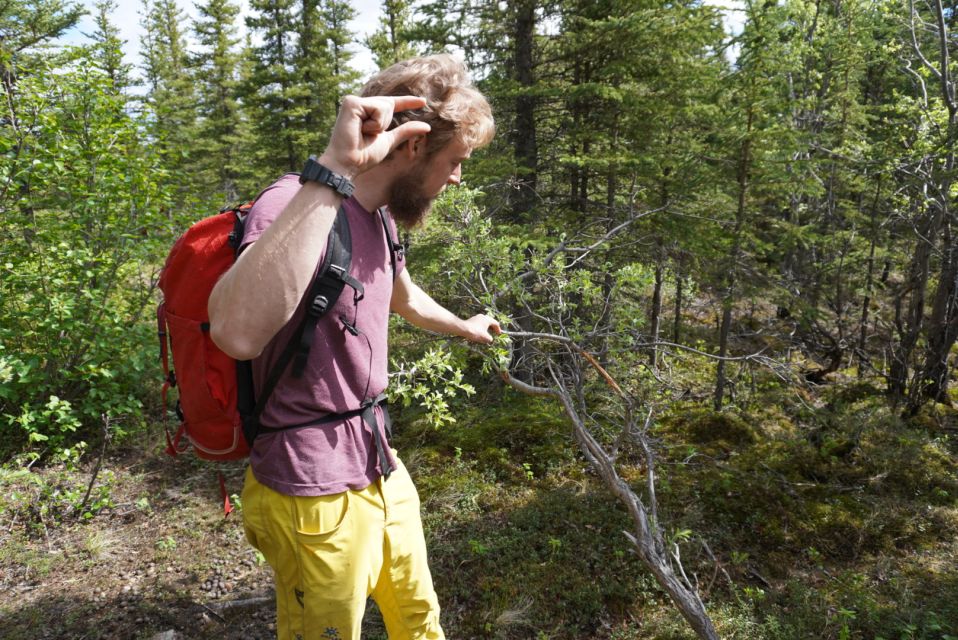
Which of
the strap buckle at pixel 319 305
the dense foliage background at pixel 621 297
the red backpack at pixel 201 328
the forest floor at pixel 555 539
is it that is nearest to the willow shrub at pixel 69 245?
the dense foliage background at pixel 621 297

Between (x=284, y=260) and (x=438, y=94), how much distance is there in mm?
836

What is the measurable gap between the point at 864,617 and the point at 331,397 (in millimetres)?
4573

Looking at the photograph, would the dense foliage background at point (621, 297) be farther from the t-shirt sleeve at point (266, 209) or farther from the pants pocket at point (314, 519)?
the t-shirt sleeve at point (266, 209)

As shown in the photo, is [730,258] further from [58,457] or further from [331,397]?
[58,457]

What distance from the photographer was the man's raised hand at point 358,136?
1.25 m

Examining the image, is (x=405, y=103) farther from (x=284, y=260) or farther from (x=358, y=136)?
(x=284, y=260)

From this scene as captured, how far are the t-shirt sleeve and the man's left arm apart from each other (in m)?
0.71

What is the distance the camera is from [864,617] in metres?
3.94

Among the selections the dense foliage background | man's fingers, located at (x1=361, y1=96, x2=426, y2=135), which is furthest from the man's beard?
the dense foliage background

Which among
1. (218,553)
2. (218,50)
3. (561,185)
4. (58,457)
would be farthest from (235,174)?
(218,553)

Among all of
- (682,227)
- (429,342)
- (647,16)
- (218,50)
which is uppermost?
(218,50)

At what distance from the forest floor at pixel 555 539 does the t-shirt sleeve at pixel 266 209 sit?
337 cm

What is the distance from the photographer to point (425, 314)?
7.96 ft

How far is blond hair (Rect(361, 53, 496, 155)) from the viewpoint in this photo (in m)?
1.67
